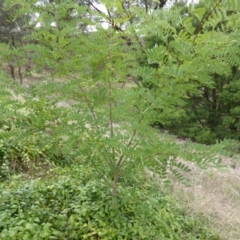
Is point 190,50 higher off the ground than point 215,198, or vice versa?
point 190,50

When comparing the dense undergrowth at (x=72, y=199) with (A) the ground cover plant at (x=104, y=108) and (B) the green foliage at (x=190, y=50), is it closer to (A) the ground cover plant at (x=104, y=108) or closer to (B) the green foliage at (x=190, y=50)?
(A) the ground cover plant at (x=104, y=108)

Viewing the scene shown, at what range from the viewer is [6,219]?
1.95 metres

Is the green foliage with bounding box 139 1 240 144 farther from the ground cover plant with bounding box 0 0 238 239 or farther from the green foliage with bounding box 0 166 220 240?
the green foliage with bounding box 0 166 220 240

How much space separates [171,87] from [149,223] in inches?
42.8

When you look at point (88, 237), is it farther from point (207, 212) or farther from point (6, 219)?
point (207, 212)

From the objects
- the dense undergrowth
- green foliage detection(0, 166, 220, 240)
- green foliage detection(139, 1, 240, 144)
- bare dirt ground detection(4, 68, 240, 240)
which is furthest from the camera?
bare dirt ground detection(4, 68, 240, 240)

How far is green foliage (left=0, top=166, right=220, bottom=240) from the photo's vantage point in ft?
6.25

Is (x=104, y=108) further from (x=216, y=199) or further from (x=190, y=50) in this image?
(x=216, y=199)

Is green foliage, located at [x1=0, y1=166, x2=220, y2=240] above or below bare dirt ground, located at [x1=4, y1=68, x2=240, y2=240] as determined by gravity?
above

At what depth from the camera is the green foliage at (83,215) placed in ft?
6.25

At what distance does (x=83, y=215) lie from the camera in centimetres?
202

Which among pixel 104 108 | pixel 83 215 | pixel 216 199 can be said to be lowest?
pixel 216 199

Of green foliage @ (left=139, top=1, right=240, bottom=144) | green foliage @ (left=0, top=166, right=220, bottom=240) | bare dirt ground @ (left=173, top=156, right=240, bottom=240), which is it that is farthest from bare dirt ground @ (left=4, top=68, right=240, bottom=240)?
green foliage @ (left=139, top=1, right=240, bottom=144)

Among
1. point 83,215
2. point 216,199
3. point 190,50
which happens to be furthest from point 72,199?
point 216,199
